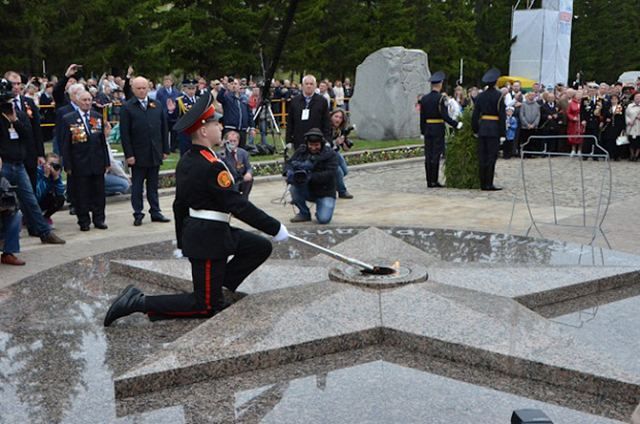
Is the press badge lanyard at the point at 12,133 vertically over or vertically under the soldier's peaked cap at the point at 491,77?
under

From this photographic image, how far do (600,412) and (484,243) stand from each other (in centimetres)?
406

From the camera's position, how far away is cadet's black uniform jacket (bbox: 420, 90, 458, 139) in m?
12.6

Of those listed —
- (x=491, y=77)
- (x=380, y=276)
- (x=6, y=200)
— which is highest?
(x=491, y=77)

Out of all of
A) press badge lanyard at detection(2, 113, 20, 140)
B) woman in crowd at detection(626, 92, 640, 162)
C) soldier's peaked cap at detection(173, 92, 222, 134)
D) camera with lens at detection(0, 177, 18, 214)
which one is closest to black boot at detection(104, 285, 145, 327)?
soldier's peaked cap at detection(173, 92, 222, 134)

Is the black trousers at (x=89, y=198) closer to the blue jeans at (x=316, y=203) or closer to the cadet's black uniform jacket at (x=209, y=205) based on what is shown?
the blue jeans at (x=316, y=203)

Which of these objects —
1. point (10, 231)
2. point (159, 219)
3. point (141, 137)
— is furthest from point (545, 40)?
point (10, 231)

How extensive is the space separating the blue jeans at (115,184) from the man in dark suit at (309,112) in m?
2.78

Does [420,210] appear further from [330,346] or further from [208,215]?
[330,346]

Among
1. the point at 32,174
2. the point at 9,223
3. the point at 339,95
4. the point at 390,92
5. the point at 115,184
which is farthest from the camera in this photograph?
the point at 339,95

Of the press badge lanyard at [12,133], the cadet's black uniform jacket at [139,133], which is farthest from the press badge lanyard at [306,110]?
the press badge lanyard at [12,133]

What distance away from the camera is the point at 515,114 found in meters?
18.5

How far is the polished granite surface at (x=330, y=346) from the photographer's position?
12.7 feet

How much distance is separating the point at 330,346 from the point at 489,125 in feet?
27.7

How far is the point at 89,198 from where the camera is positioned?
30.5 ft
